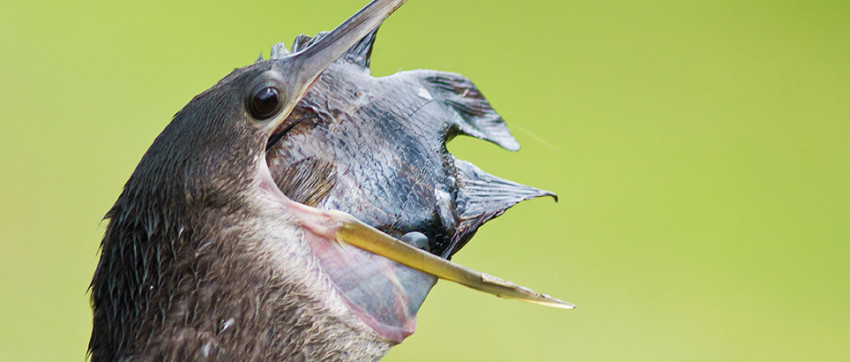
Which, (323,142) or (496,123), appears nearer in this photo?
(323,142)

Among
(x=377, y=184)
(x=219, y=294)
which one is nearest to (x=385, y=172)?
(x=377, y=184)

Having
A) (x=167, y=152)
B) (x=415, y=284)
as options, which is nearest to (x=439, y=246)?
(x=415, y=284)

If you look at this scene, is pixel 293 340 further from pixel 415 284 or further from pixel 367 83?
pixel 367 83

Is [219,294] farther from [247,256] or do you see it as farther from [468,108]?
[468,108]

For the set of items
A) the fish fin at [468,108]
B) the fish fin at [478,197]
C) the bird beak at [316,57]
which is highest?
the bird beak at [316,57]

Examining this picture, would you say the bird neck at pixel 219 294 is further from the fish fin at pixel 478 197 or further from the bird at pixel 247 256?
the fish fin at pixel 478 197

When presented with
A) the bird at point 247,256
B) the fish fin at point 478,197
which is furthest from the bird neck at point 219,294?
the fish fin at point 478,197
